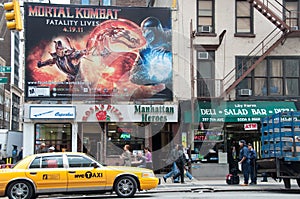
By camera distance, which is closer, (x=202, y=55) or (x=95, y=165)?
(x=95, y=165)

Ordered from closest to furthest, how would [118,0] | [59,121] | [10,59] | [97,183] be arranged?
[97,183] → [59,121] → [118,0] → [10,59]

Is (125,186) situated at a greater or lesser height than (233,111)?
lesser

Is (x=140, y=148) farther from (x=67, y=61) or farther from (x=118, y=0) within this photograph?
(x=118, y=0)

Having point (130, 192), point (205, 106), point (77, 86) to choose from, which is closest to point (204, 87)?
point (205, 106)

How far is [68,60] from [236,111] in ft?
28.4

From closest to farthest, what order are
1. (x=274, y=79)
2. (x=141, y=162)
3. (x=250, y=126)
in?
(x=141, y=162) → (x=250, y=126) → (x=274, y=79)

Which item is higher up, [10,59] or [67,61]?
[10,59]

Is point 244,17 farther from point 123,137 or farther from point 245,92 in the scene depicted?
point 123,137

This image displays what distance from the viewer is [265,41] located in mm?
24688

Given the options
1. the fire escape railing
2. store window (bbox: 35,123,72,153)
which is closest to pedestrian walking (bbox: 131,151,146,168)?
store window (bbox: 35,123,72,153)

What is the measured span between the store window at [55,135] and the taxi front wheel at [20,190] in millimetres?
10106

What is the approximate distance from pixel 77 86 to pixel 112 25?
3.59 meters

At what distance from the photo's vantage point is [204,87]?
24.2 meters

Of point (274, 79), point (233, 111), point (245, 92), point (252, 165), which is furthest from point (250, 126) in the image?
point (252, 165)
